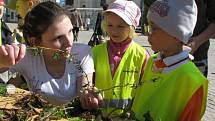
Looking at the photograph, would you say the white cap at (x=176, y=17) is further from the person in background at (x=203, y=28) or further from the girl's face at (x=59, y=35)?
the person in background at (x=203, y=28)

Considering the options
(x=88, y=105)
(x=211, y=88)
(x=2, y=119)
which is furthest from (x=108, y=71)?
(x=211, y=88)

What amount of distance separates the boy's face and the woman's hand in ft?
1.50

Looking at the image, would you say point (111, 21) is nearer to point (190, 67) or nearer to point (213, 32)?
point (213, 32)

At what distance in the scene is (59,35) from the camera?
2.58 metres

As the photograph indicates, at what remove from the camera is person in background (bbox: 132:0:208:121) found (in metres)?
2.07

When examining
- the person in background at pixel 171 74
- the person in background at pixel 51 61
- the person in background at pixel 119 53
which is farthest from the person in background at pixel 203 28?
the person in background at pixel 51 61

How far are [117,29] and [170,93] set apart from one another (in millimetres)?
1199

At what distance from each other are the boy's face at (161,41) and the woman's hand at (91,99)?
458 millimetres

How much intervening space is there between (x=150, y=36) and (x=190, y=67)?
27cm

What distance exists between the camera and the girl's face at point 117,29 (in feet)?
10.6

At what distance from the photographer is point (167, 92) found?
2.14m

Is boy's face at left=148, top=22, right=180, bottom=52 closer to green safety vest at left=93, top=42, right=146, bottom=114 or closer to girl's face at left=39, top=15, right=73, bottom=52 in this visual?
girl's face at left=39, top=15, right=73, bottom=52

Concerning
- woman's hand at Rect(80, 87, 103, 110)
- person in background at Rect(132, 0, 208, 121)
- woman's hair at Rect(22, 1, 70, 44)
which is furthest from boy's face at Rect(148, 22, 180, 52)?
woman's hair at Rect(22, 1, 70, 44)

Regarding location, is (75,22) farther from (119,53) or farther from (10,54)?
(10,54)
